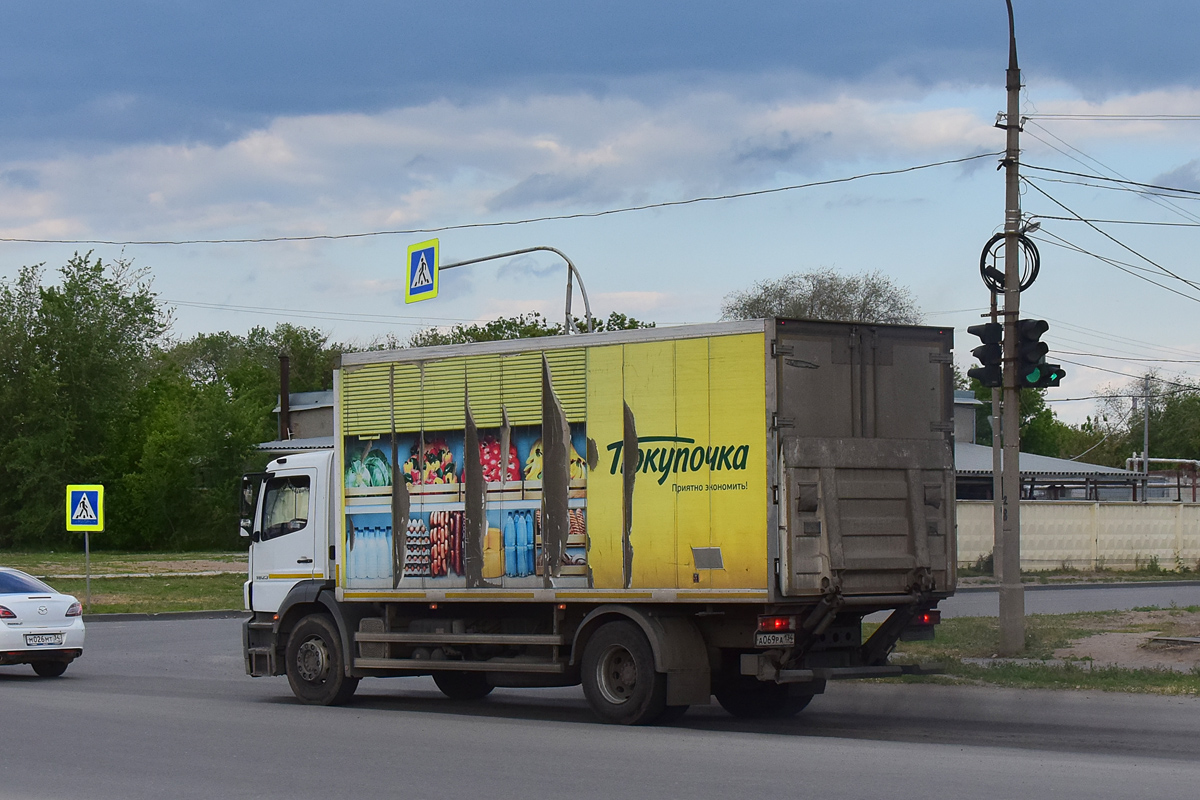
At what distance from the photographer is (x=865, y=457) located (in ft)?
42.4

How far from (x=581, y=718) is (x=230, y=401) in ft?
208

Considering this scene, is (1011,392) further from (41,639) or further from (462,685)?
(41,639)

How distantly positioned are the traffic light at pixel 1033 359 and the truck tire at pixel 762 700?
6.33 meters

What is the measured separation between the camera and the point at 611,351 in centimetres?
1349

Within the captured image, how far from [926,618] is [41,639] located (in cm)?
1113

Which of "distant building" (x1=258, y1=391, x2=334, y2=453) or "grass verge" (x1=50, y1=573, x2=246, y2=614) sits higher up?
"distant building" (x1=258, y1=391, x2=334, y2=453)

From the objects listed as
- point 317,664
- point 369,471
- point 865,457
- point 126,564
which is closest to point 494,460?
point 369,471

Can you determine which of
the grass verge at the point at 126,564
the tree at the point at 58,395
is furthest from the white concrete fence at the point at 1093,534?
the tree at the point at 58,395

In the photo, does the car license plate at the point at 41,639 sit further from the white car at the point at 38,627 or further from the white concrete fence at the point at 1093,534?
the white concrete fence at the point at 1093,534

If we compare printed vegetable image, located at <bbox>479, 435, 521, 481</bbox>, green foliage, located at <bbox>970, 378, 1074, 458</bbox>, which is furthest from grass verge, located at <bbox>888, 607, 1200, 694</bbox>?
green foliage, located at <bbox>970, 378, 1074, 458</bbox>

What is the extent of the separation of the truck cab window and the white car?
3815 mm

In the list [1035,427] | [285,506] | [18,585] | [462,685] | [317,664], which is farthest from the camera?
[1035,427]

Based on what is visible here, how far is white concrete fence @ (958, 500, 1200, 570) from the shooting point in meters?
44.3

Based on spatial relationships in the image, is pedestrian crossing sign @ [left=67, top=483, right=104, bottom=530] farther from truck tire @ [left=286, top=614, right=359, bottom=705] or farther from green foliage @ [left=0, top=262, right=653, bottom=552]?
green foliage @ [left=0, top=262, right=653, bottom=552]
